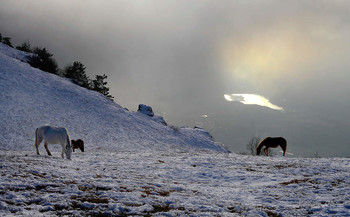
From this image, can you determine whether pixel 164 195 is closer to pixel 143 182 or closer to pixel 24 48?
pixel 143 182

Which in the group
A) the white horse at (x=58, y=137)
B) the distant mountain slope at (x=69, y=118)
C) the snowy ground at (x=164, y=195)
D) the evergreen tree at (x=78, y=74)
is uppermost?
the evergreen tree at (x=78, y=74)

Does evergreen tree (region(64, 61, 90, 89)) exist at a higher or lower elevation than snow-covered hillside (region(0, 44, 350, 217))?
higher

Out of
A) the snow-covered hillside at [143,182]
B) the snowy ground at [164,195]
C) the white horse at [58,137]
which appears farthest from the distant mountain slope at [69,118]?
the snowy ground at [164,195]

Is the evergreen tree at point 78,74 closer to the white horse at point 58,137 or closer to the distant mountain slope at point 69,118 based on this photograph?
the distant mountain slope at point 69,118

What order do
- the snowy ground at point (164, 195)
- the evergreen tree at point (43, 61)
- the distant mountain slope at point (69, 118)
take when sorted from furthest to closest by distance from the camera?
the evergreen tree at point (43, 61) < the distant mountain slope at point (69, 118) < the snowy ground at point (164, 195)

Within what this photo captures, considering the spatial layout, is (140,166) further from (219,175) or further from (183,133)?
(183,133)

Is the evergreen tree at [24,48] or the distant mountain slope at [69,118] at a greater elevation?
the evergreen tree at [24,48]

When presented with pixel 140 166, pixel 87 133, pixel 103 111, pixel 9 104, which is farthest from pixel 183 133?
pixel 140 166

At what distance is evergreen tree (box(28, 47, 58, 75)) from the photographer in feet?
241

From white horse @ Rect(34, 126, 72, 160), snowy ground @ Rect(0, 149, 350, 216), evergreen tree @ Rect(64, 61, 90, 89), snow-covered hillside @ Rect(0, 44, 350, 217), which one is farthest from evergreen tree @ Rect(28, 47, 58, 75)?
snowy ground @ Rect(0, 149, 350, 216)

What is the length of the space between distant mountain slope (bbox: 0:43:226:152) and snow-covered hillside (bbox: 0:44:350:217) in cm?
30

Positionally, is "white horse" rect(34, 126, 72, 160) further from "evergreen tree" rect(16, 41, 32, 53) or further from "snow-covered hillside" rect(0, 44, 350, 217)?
"evergreen tree" rect(16, 41, 32, 53)

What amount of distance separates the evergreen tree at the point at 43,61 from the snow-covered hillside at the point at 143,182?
31811 mm

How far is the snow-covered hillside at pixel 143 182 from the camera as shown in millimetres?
8906
